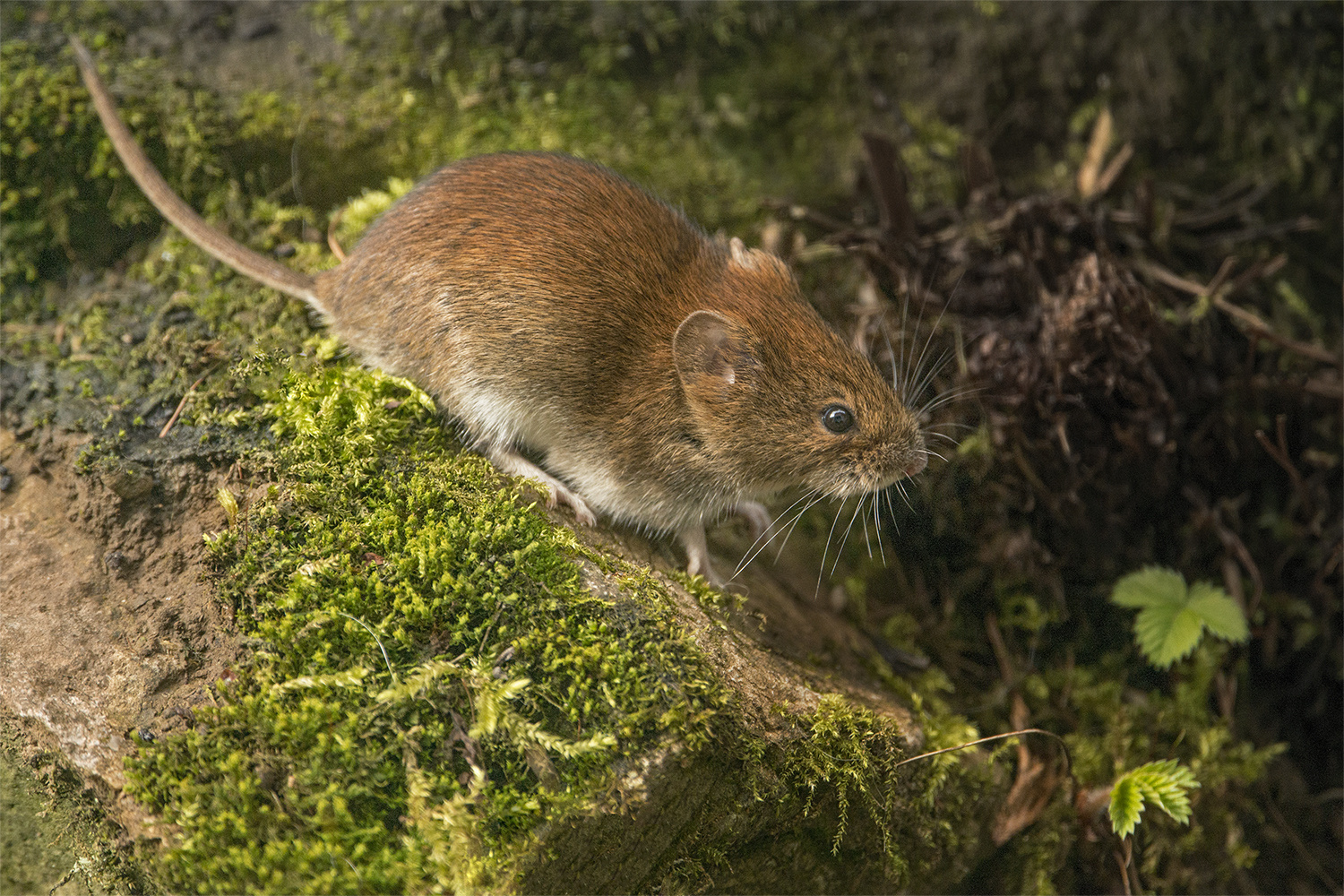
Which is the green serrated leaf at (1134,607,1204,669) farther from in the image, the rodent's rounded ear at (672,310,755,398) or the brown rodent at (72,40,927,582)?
the rodent's rounded ear at (672,310,755,398)

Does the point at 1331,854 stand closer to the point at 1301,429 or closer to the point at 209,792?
the point at 1301,429

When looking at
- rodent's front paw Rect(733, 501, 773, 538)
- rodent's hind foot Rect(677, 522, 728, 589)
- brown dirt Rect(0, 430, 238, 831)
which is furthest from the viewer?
rodent's front paw Rect(733, 501, 773, 538)

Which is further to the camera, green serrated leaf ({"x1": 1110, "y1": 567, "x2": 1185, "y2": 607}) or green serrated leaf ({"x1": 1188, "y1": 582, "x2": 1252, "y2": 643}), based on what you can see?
green serrated leaf ({"x1": 1110, "y1": 567, "x2": 1185, "y2": 607})

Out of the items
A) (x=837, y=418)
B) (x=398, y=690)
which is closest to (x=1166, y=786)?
(x=837, y=418)

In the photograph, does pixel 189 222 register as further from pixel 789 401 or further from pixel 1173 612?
pixel 1173 612

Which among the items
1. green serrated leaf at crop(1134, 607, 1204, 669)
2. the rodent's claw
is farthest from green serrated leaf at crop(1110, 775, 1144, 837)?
the rodent's claw

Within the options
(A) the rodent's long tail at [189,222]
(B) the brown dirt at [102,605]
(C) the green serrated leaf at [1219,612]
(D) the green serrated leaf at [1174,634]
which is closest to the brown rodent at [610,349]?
(A) the rodent's long tail at [189,222]
